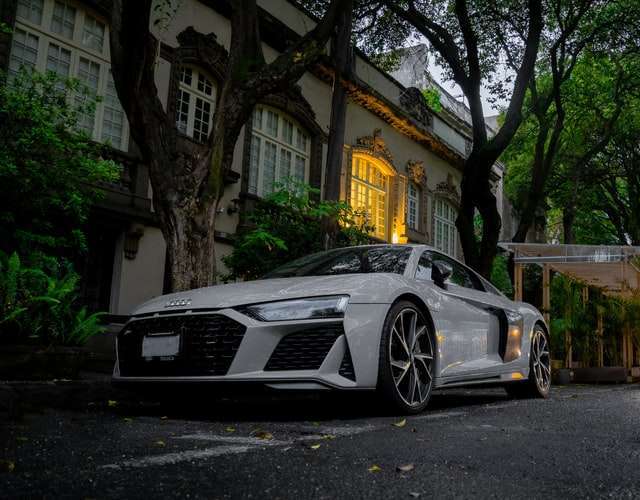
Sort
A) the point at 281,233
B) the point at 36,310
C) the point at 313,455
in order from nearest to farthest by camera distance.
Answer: the point at 313,455, the point at 36,310, the point at 281,233

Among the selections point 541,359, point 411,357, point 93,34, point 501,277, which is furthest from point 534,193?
point 411,357

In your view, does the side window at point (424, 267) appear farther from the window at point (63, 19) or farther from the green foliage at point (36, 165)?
the window at point (63, 19)

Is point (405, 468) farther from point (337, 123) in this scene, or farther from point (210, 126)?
point (210, 126)

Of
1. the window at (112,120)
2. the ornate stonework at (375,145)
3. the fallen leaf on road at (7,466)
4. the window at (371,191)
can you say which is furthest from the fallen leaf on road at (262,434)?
the ornate stonework at (375,145)

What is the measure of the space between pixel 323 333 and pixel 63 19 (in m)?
9.61

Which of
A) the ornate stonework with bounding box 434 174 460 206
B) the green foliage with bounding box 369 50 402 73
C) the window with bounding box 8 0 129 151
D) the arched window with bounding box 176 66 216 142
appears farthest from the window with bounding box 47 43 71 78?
the ornate stonework with bounding box 434 174 460 206

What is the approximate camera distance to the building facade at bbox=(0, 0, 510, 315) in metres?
11.4

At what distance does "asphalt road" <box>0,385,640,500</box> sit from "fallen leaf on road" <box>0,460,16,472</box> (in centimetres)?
1

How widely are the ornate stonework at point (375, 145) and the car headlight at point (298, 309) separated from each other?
14.5m

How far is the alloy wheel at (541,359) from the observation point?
7004mm

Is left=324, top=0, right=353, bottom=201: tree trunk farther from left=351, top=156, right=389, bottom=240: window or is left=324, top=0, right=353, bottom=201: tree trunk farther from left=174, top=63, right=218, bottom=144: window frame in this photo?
left=351, top=156, right=389, bottom=240: window

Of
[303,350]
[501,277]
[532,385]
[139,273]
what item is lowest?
[532,385]

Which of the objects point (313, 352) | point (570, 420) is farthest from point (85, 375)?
point (570, 420)

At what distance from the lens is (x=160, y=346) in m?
4.48
